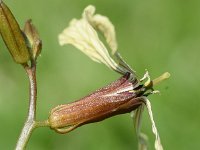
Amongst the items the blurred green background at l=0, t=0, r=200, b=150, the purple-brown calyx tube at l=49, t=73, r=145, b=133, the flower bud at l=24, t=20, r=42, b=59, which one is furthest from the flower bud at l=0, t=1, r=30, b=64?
the blurred green background at l=0, t=0, r=200, b=150

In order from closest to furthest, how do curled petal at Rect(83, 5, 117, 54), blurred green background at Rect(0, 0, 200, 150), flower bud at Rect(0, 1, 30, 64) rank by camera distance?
curled petal at Rect(83, 5, 117, 54) → flower bud at Rect(0, 1, 30, 64) → blurred green background at Rect(0, 0, 200, 150)

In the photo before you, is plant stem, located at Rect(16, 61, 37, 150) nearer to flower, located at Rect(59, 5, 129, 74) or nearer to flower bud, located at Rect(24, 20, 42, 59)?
flower bud, located at Rect(24, 20, 42, 59)

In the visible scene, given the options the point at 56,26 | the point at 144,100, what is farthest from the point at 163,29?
the point at 144,100

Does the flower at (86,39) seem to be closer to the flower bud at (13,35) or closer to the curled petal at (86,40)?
the curled petal at (86,40)

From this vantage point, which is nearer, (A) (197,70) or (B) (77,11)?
(A) (197,70)

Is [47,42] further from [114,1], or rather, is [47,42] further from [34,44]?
[34,44]

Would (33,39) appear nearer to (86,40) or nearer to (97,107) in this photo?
(86,40)
